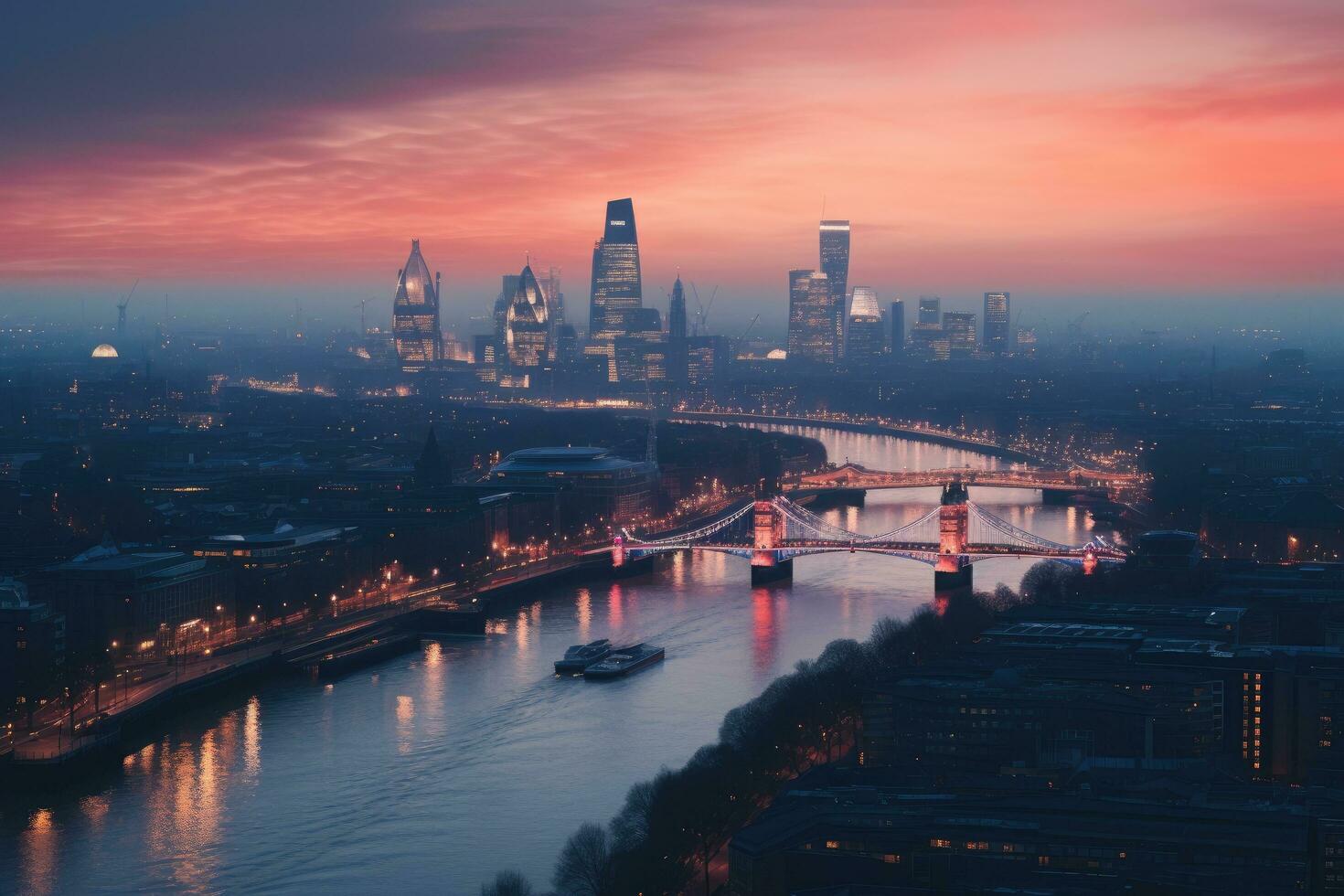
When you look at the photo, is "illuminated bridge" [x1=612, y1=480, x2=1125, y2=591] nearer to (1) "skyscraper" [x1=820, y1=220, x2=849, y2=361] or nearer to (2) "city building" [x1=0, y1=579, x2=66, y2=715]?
(2) "city building" [x1=0, y1=579, x2=66, y2=715]

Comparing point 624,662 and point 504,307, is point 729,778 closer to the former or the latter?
point 624,662

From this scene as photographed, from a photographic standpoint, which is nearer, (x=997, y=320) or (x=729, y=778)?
(x=729, y=778)

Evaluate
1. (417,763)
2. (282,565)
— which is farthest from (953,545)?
(417,763)

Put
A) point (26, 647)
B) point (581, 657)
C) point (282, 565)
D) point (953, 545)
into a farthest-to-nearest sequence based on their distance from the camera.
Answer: point (953, 545) < point (282, 565) < point (581, 657) < point (26, 647)

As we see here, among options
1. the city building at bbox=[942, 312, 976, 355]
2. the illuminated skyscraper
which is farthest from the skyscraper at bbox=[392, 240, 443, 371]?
the city building at bbox=[942, 312, 976, 355]

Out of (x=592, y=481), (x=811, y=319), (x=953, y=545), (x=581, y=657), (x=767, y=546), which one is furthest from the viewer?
(x=811, y=319)

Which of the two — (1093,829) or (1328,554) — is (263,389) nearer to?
(1328,554)

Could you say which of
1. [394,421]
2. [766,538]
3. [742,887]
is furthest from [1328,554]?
[394,421]
